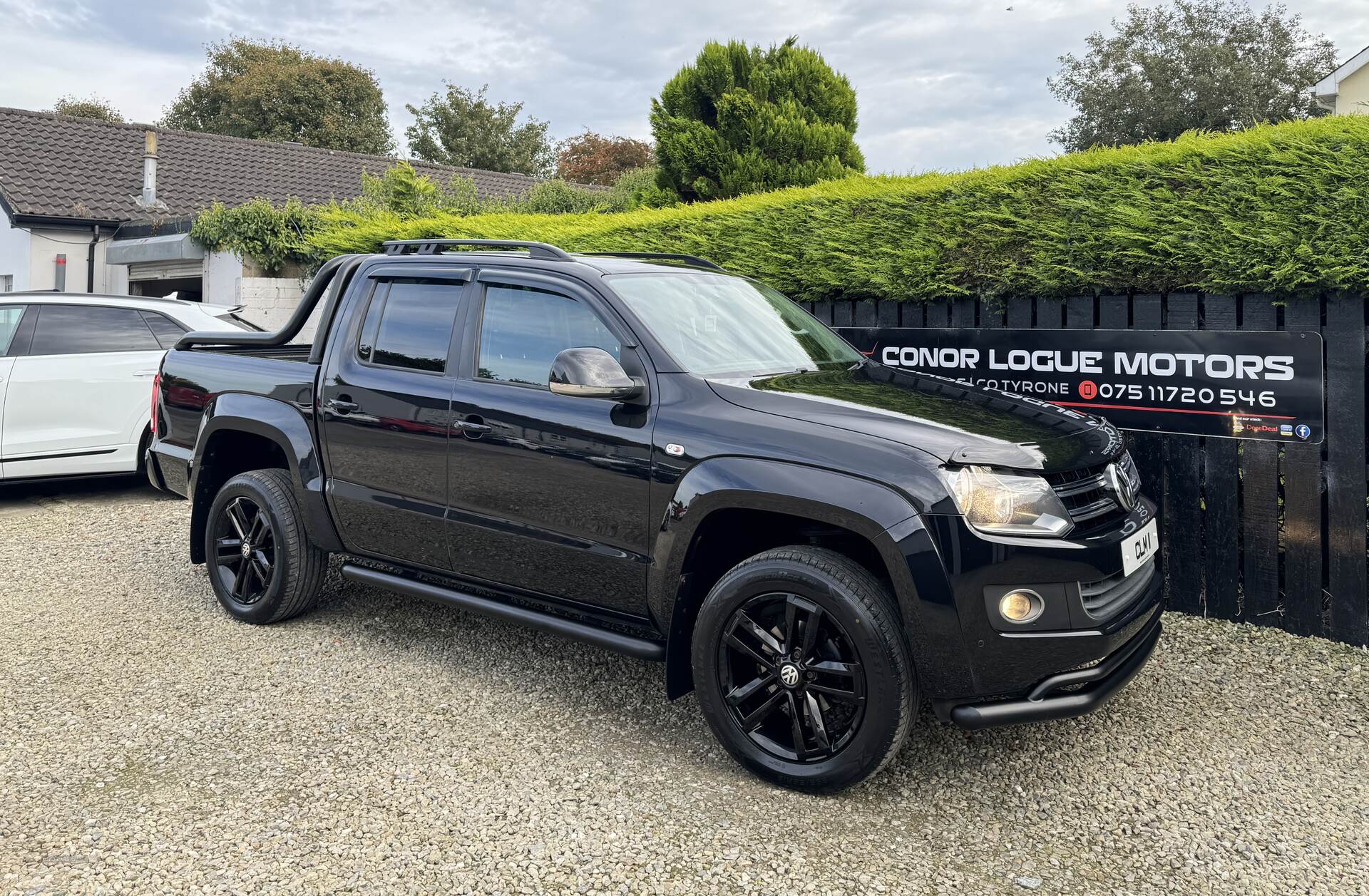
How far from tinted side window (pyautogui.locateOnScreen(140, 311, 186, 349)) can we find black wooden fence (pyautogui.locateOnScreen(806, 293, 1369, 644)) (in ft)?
23.3

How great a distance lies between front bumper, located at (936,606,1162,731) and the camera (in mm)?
3170

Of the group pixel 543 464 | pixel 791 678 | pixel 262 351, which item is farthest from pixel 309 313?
pixel 791 678

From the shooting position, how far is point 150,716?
410cm

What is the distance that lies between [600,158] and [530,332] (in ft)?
127

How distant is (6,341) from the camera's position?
8.33 meters

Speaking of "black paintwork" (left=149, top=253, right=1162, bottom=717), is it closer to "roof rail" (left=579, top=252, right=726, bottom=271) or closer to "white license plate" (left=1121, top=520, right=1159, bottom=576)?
"white license plate" (left=1121, top=520, right=1159, bottom=576)

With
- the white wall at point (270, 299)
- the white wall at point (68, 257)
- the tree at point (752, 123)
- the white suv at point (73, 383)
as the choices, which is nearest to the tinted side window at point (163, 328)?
the white suv at point (73, 383)

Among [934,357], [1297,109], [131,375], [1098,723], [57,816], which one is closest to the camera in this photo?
[57,816]

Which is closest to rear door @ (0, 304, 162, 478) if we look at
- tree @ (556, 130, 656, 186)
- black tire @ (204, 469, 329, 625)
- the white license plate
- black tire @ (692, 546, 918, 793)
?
black tire @ (204, 469, 329, 625)

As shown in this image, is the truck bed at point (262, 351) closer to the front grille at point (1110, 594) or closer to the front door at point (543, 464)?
the front door at point (543, 464)

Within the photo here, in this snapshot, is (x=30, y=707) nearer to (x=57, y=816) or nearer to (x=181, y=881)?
(x=57, y=816)

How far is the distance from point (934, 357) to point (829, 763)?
10.5ft

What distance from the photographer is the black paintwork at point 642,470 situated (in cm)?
316

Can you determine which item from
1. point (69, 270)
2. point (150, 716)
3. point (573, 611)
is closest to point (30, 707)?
point (150, 716)
